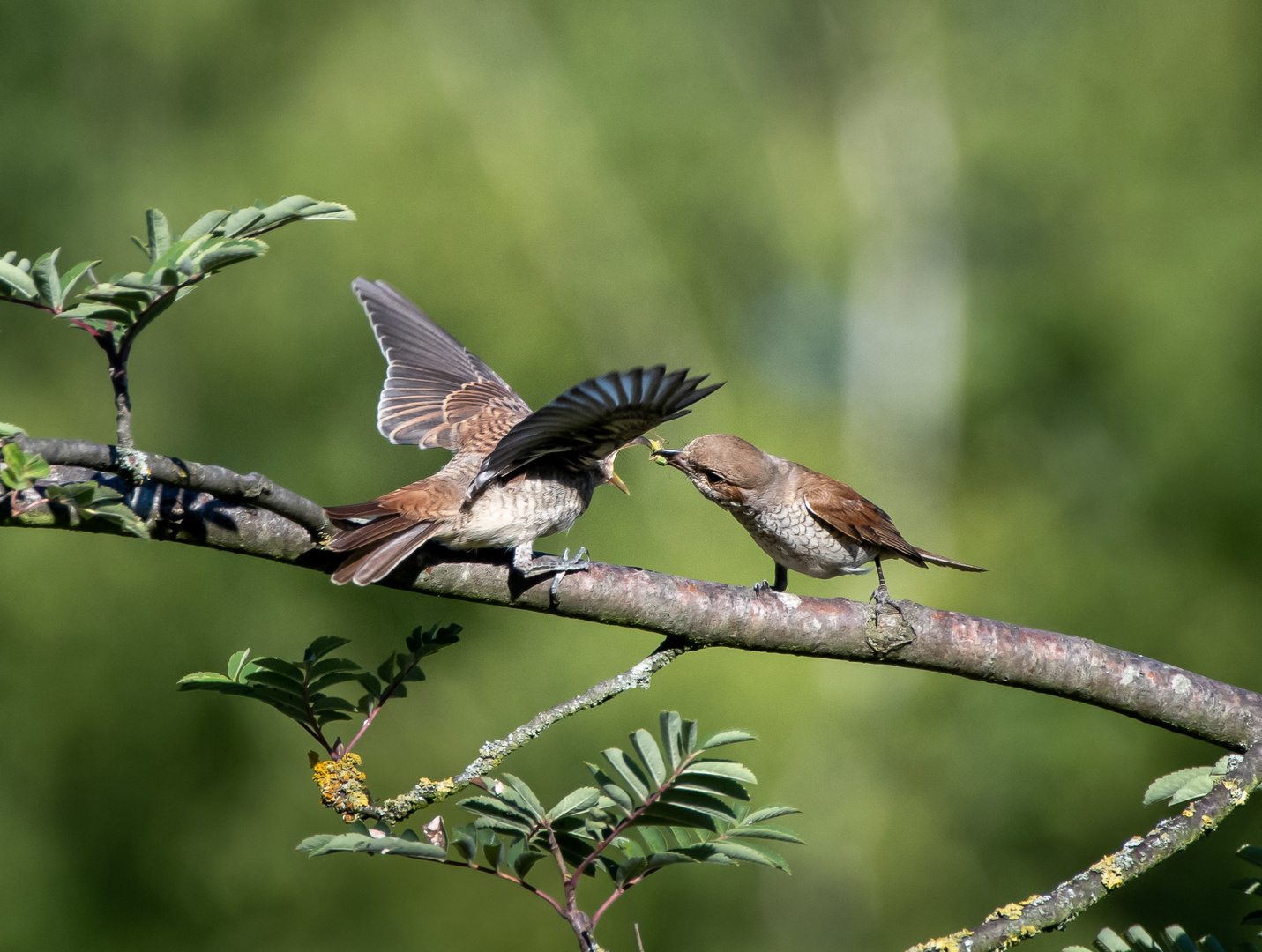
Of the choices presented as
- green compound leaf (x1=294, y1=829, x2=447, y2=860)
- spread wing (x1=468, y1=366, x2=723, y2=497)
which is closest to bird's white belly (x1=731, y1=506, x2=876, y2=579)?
spread wing (x1=468, y1=366, x2=723, y2=497)

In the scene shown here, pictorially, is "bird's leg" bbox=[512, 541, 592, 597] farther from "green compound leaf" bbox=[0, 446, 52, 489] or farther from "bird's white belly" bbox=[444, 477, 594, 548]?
"green compound leaf" bbox=[0, 446, 52, 489]

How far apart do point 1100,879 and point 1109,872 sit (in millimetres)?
41

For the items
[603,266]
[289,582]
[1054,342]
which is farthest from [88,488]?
[1054,342]

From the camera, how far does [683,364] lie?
369 inches

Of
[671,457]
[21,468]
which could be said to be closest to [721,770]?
[21,468]

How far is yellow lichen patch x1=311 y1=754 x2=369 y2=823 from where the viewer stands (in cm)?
188

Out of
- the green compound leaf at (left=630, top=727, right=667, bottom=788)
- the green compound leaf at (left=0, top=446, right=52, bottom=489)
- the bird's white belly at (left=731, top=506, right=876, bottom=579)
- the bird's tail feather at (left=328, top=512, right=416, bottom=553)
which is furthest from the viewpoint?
the bird's white belly at (left=731, top=506, right=876, bottom=579)

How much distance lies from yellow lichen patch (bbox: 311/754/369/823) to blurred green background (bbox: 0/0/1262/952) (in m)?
6.15

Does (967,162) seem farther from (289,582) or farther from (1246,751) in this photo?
(1246,751)

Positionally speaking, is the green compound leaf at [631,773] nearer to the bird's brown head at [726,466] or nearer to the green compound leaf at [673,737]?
the green compound leaf at [673,737]

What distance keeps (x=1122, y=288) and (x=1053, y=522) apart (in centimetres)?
240

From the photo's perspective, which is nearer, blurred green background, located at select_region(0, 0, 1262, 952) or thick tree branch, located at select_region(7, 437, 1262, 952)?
thick tree branch, located at select_region(7, 437, 1262, 952)

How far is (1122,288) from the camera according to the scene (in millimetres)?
10062

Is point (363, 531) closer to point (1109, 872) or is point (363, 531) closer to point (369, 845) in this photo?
point (369, 845)
